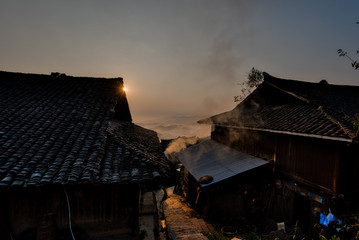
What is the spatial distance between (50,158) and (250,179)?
41.7 ft

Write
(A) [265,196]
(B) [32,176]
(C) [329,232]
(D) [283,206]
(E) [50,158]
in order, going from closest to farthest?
(B) [32,176] → (E) [50,158] → (C) [329,232] → (D) [283,206] → (A) [265,196]

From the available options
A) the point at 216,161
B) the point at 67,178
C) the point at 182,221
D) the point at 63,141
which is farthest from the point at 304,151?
the point at 63,141

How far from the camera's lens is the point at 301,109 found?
12625 millimetres

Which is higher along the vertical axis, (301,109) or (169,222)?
(301,109)

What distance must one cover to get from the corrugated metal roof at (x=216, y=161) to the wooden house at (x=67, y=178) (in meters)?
7.27

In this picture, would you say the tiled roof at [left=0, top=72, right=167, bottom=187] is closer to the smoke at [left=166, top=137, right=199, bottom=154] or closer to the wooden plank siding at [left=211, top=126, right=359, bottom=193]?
the wooden plank siding at [left=211, top=126, right=359, bottom=193]

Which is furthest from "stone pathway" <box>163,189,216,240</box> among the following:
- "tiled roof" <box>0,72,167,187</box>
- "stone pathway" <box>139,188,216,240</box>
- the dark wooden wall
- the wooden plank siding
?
the wooden plank siding

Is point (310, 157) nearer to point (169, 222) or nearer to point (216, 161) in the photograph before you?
point (216, 161)

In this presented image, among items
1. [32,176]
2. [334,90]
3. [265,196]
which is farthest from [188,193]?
[334,90]

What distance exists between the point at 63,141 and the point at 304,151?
1200cm

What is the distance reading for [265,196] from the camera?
13336 millimetres

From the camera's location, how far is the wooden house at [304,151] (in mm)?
8977

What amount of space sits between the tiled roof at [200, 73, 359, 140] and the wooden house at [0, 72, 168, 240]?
27.4 feet

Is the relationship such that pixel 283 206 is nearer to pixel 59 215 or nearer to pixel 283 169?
pixel 283 169
